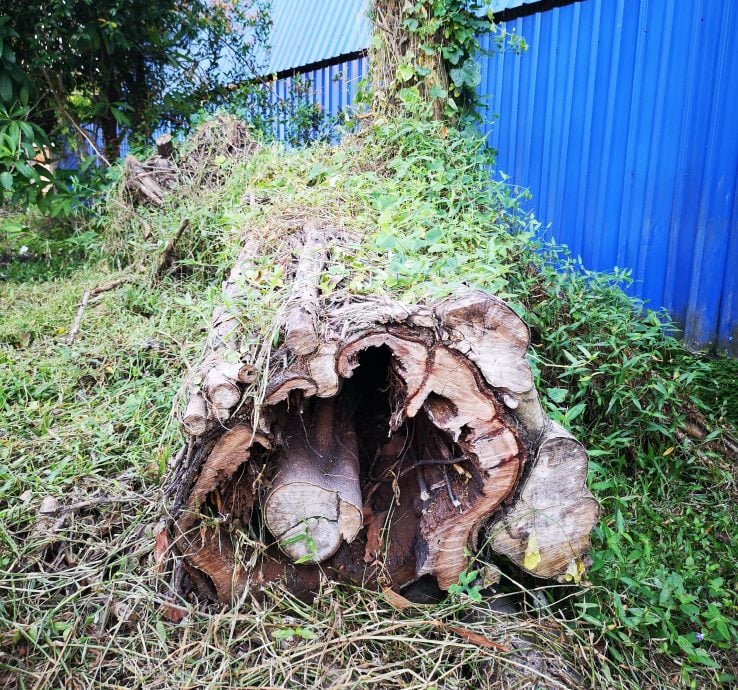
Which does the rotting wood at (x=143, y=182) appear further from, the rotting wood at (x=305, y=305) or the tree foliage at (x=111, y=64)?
the rotting wood at (x=305, y=305)

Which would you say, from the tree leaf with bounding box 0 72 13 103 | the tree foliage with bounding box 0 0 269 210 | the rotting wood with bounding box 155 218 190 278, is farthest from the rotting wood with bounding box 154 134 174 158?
the rotting wood with bounding box 155 218 190 278

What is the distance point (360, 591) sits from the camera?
2049 millimetres

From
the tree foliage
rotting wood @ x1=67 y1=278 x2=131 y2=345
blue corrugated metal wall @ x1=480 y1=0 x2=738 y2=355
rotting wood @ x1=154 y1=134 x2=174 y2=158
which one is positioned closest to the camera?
blue corrugated metal wall @ x1=480 y1=0 x2=738 y2=355

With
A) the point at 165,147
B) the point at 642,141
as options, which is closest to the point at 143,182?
the point at 165,147

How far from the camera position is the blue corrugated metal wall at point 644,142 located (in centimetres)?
354

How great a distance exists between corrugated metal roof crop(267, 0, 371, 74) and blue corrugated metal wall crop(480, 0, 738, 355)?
274cm

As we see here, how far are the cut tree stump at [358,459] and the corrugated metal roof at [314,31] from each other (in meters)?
5.58

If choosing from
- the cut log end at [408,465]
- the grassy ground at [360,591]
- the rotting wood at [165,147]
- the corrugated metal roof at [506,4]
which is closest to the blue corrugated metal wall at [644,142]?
the corrugated metal roof at [506,4]

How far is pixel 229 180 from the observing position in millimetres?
4707

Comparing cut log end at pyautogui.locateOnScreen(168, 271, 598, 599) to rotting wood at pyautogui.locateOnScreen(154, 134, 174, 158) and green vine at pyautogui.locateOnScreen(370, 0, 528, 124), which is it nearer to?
green vine at pyautogui.locateOnScreen(370, 0, 528, 124)

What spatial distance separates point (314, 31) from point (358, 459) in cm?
720

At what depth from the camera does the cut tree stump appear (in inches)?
69.3

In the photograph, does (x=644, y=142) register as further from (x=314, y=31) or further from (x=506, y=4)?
(x=314, y=31)

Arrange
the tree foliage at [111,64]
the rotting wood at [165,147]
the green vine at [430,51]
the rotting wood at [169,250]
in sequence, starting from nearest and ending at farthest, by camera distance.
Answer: the rotting wood at [169,250] < the green vine at [430,51] < the tree foliage at [111,64] < the rotting wood at [165,147]
